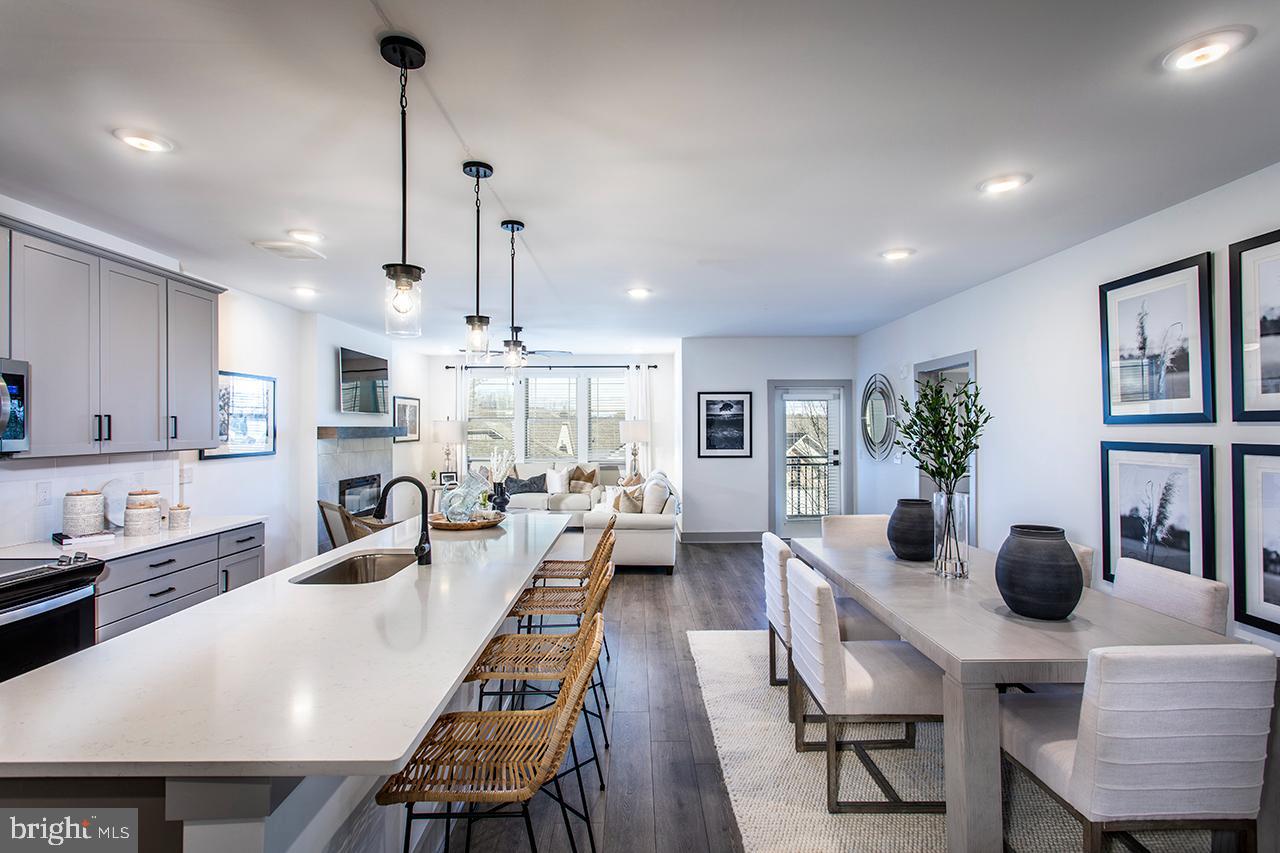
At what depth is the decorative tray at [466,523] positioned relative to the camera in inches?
124

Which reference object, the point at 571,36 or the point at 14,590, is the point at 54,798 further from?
the point at 571,36

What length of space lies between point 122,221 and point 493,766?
11.6 feet

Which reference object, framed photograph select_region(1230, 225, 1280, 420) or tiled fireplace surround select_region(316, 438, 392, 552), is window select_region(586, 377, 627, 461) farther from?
framed photograph select_region(1230, 225, 1280, 420)

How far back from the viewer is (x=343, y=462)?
20.8 ft

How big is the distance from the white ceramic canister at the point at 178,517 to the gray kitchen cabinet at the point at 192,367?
15.2 inches

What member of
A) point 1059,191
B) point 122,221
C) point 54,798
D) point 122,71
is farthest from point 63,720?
point 1059,191

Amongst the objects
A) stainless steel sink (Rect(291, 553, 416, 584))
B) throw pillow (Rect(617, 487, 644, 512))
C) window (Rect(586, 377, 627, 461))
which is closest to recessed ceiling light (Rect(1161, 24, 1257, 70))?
stainless steel sink (Rect(291, 553, 416, 584))

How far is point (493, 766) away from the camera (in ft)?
5.00

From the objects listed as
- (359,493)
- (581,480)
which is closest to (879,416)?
(581,480)

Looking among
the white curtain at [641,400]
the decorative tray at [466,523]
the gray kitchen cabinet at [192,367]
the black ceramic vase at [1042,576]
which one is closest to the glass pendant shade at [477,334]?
the decorative tray at [466,523]

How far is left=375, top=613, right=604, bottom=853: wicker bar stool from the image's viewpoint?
142 cm

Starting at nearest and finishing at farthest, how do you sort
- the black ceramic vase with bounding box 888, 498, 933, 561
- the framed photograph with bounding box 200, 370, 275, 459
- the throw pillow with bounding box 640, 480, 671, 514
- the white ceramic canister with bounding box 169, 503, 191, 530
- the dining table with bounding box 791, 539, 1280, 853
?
the dining table with bounding box 791, 539, 1280, 853, the black ceramic vase with bounding box 888, 498, 933, 561, the white ceramic canister with bounding box 169, 503, 191, 530, the framed photograph with bounding box 200, 370, 275, 459, the throw pillow with bounding box 640, 480, 671, 514

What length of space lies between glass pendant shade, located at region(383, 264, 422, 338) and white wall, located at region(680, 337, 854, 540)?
5476mm

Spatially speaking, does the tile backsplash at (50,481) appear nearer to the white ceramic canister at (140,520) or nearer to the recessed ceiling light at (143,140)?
the white ceramic canister at (140,520)
